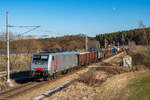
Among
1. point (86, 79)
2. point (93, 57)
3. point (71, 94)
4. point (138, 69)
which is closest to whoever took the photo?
point (71, 94)

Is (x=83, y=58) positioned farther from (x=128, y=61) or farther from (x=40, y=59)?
(x=40, y=59)

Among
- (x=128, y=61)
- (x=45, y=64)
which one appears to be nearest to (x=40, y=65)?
(x=45, y=64)

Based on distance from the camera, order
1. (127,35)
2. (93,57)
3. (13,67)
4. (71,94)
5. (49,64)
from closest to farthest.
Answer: (71,94)
(49,64)
(13,67)
(93,57)
(127,35)

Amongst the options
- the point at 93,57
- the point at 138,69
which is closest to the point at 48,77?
the point at 138,69

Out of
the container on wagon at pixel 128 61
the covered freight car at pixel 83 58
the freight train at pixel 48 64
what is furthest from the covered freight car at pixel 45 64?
the container on wagon at pixel 128 61

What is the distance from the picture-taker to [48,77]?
19219mm

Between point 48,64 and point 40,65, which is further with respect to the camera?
point 40,65

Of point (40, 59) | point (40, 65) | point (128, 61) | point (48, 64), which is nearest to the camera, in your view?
point (48, 64)

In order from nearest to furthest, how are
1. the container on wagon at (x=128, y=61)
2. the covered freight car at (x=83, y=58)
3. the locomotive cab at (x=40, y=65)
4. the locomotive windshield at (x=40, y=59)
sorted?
1. the locomotive cab at (x=40, y=65)
2. the locomotive windshield at (x=40, y=59)
3. the container on wagon at (x=128, y=61)
4. the covered freight car at (x=83, y=58)

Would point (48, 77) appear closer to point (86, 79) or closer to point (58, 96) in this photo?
point (86, 79)

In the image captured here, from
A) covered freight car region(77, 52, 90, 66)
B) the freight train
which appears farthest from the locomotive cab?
covered freight car region(77, 52, 90, 66)

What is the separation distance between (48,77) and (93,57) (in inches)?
796

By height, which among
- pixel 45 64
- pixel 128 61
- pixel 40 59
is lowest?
pixel 128 61

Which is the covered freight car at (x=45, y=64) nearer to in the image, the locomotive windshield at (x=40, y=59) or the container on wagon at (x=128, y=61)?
the locomotive windshield at (x=40, y=59)
